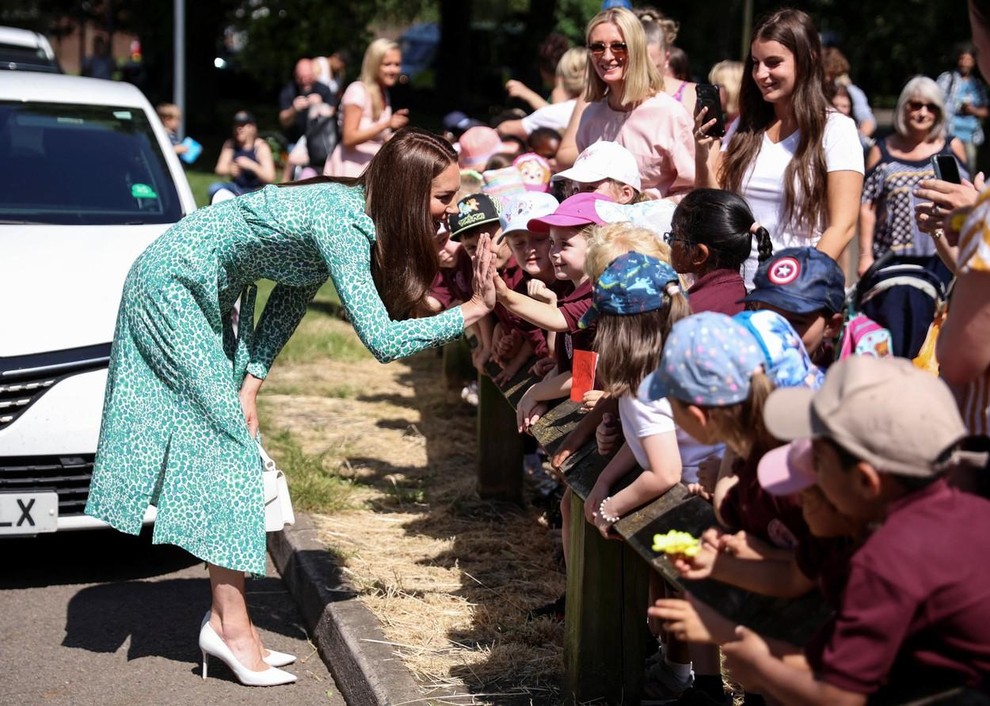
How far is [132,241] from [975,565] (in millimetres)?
5078

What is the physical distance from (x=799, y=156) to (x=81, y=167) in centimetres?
416

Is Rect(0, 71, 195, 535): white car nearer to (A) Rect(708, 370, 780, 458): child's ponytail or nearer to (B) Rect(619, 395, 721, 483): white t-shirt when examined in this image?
(B) Rect(619, 395, 721, 483): white t-shirt

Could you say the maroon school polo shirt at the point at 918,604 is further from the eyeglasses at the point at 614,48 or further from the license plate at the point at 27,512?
the eyeglasses at the point at 614,48

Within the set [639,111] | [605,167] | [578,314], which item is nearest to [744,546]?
[578,314]

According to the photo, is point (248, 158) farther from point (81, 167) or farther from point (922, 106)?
point (922, 106)

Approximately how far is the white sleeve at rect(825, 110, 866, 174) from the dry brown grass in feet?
6.77

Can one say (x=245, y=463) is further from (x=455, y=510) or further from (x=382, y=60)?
(x=382, y=60)

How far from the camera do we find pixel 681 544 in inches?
117

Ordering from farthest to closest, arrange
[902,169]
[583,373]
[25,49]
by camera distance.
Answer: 1. [25,49]
2. [902,169]
3. [583,373]

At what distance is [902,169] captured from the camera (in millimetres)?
8422

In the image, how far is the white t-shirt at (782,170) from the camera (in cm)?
532

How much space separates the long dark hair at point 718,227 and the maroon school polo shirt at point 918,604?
6.37ft

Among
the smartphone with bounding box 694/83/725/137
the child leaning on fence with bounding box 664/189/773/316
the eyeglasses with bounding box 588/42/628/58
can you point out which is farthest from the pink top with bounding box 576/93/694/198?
the child leaning on fence with bounding box 664/189/773/316

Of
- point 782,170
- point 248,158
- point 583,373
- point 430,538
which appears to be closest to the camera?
point 583,373
